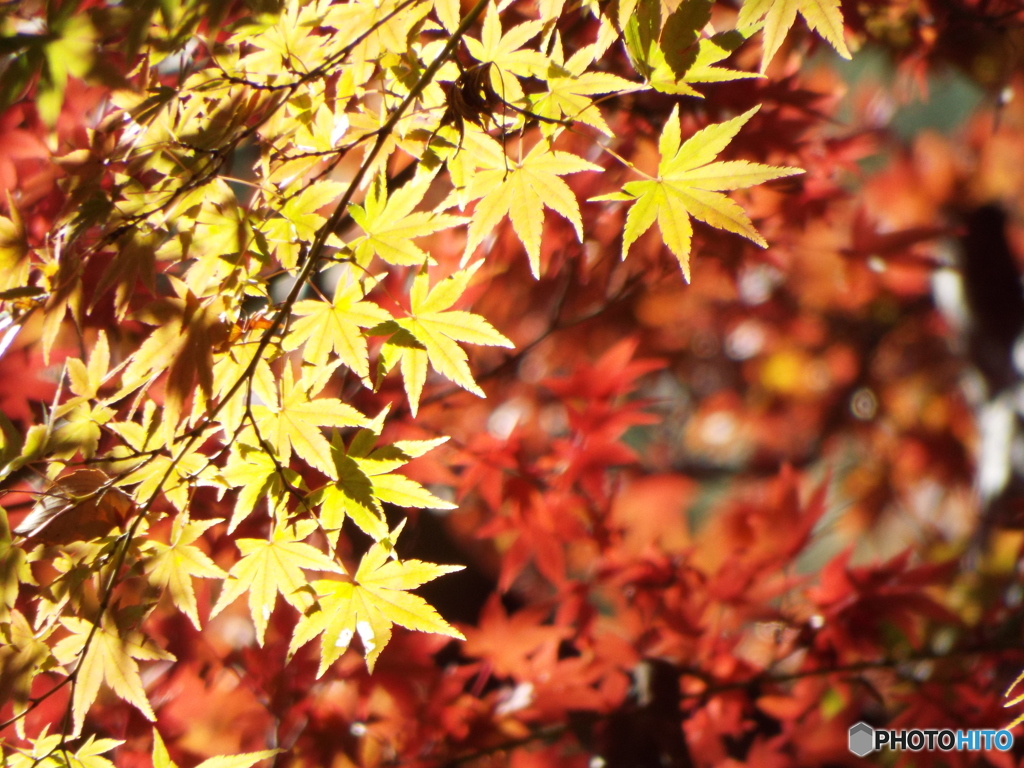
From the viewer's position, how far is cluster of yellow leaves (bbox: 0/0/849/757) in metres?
0.69

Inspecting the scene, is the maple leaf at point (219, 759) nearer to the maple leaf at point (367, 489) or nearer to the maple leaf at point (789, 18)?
the maple leaf at point (367, 489)

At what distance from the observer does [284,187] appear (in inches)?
30.0

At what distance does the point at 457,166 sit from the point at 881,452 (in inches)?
149

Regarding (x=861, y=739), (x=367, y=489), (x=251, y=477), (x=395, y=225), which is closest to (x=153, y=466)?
(x=251, y=477)

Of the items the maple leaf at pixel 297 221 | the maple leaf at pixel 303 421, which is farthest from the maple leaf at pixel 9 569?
the maple leaf at pixel 297 221

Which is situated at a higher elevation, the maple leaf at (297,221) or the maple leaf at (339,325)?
the maple leaf at (297,221)

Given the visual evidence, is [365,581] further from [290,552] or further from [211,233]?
[211,233]

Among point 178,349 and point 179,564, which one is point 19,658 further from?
point 178,349

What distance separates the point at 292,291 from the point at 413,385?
0.45ft

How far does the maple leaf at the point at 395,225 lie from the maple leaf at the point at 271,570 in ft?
0.86

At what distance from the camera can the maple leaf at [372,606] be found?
695 mm

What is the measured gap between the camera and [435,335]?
0.75m

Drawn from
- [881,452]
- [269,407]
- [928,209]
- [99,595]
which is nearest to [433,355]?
[269,407]

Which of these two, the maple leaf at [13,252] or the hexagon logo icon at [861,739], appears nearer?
the maple leaf at [13,252]
